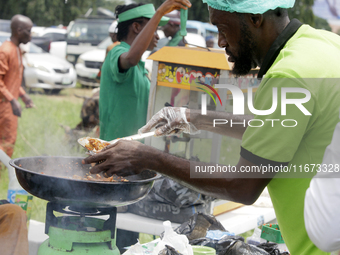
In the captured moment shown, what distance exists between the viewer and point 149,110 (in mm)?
3348

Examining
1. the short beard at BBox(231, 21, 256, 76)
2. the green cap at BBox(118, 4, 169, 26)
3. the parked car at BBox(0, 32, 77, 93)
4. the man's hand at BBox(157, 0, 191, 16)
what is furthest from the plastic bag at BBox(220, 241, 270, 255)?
the parked car at BBox(0, 32, 77, 93)

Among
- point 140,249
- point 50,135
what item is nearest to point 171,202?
point 140,249

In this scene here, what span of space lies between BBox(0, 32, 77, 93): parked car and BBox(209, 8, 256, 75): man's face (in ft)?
31.1

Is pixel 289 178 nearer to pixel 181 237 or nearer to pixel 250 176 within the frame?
pixel 250 176

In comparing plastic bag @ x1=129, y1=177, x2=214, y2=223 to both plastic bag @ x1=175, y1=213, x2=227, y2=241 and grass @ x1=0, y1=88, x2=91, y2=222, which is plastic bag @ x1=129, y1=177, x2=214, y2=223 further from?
grass @ x1=0, y1=88, x2=91, y2=222

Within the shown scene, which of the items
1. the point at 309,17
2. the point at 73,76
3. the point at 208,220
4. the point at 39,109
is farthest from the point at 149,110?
the point at 309,17

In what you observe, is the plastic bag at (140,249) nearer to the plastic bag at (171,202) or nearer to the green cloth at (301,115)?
the plastic bag at (171,202)

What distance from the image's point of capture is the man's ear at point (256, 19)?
1585mm

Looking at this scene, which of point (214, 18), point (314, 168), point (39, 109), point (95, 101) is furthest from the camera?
point (39, 109)

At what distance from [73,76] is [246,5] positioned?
10097mm

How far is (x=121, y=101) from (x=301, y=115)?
87.5 inches

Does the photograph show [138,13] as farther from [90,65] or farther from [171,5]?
[90,65]

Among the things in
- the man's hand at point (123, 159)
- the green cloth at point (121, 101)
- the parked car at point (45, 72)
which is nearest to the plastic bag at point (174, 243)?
the man's hand at point (123, 159)

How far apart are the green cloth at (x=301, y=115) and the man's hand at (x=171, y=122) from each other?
819 mm
